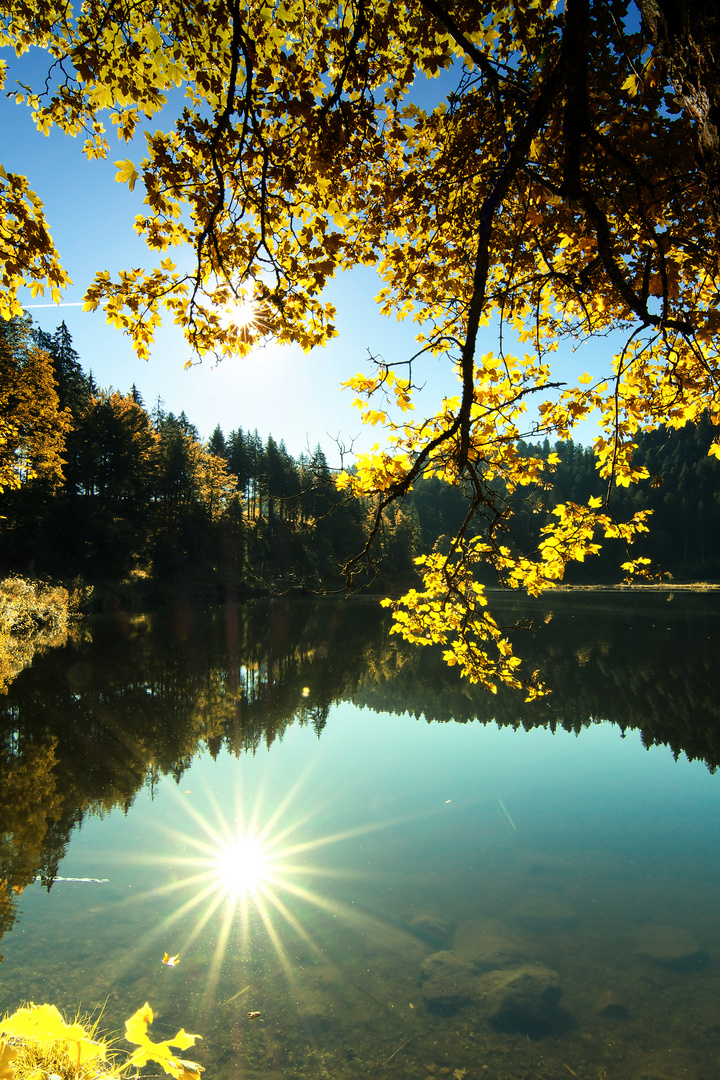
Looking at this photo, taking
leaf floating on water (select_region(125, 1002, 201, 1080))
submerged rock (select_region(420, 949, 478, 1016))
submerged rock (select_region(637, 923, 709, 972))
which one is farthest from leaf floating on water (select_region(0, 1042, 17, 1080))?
submerged rock (select_region(637, 923, 709, 972))

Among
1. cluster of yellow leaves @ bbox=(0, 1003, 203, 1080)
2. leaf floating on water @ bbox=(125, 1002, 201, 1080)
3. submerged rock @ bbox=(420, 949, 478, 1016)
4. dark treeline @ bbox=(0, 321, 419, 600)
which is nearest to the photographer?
cluster of yellow leaves @ bbox=(0, 1003, 203, 1080)

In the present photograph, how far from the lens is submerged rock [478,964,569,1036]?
3779 mm

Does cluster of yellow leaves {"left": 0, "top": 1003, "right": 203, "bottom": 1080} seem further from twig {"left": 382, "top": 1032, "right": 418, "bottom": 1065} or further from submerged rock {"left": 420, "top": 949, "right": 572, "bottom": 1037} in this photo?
submerged rock {"left": 420, "top": 949, "right": 572, "bottom": 1037}

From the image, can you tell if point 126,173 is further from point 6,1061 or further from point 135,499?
point 135,499

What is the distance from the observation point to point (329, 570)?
182ft

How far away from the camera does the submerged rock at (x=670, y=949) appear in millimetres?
4398

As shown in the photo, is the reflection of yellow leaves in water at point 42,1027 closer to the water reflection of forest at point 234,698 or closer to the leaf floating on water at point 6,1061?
the leaf floating on water at point 6,1061

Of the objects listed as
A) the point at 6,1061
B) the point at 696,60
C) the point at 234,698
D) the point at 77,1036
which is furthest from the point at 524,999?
the point at 234,698

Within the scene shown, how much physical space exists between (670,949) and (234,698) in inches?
403

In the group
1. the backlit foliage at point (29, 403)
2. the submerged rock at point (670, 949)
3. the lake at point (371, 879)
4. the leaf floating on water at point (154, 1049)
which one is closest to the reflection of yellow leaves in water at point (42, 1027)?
the leaf floating on water at point (154, 1049)

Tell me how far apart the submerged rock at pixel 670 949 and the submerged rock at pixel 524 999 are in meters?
1.02

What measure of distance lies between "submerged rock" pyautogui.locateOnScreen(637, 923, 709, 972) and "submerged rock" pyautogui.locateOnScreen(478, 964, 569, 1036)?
102cm

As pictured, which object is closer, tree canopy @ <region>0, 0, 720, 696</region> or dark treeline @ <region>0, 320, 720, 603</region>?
tree canopy @ <region>0, 0, 720, 696</region>

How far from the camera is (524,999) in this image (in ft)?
13.1
